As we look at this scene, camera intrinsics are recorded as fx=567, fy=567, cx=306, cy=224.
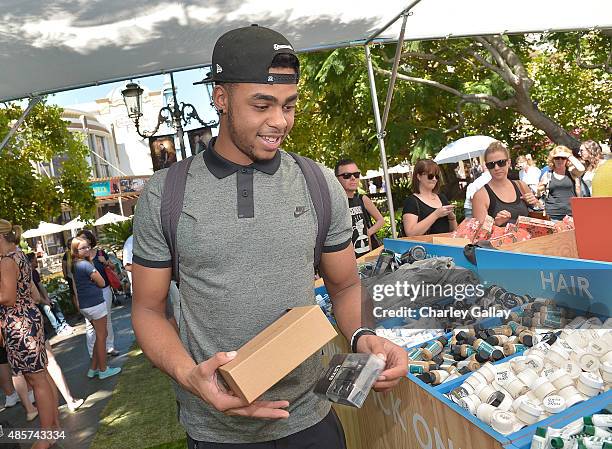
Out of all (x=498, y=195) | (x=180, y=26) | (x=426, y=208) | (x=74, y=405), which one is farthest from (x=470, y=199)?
(x=74, y=405)

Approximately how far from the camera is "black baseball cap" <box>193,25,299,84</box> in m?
1.59

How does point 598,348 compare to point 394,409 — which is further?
point 394,409

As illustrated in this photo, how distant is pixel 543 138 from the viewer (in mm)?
17016

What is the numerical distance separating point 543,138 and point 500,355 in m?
16.2

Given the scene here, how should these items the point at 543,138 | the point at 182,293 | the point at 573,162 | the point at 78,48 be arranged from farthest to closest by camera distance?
1. the point at 543,138
2. the point at 573,162
3. the point at 78,48
4. the point at 182,293

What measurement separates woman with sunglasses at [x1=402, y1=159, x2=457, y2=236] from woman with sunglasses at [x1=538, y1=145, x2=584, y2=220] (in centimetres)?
219

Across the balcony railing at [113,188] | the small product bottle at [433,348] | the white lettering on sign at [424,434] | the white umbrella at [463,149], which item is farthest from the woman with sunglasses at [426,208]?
the balcony railing at [113,188]

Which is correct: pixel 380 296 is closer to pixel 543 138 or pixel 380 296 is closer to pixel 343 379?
pixel 343 379

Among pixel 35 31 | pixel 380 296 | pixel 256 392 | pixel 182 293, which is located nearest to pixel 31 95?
pixel 35 31

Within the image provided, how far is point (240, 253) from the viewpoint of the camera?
62.1 inches

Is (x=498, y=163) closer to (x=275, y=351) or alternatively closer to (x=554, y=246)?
(x=554, y=246)

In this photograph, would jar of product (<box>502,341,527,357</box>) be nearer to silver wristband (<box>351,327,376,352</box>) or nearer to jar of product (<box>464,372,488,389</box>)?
jar of product (<box>464,372,488,389</box>)

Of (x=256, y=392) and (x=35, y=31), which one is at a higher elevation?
(x=35, y=31)

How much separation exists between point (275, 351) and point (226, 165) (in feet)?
1.92
